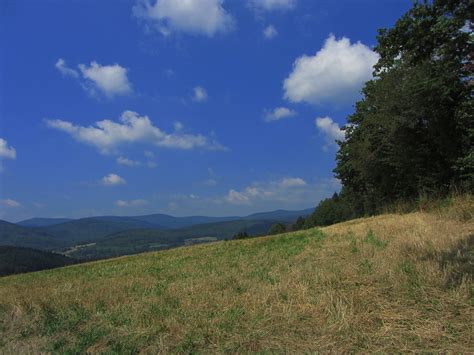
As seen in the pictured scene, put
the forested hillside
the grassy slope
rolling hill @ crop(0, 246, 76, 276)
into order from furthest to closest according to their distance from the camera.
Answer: rolling hill @ crop(0, 246, 76, 276)
the forested hillside
the grassy slope

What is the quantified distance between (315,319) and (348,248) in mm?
5393

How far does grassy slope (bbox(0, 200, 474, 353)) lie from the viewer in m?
4.71

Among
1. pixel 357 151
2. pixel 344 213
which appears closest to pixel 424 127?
pixel 357 151

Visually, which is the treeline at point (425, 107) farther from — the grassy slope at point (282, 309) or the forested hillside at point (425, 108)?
the grassy slope at point (282, 309)

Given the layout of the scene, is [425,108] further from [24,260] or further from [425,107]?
[24,260]

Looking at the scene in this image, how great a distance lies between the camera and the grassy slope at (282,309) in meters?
4.71

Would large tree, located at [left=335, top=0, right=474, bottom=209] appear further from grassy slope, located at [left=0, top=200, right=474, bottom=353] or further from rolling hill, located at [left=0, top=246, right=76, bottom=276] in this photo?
rolling hill, located at [left=0, top=246, right=76, bottom=276]

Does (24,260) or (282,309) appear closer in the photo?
(282,309)

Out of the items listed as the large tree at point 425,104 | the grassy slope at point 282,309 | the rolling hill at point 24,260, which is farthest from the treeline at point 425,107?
the rolling hill at point 24,260

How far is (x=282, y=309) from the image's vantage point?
576 centimetres

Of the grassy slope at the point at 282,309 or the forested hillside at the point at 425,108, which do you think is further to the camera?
the forested hillside at the point at 425,108

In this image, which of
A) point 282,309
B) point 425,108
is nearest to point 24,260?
point 425,108

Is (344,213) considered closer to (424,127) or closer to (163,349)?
(424,127)

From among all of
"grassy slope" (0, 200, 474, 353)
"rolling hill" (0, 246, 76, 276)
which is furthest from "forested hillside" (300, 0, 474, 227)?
→ "rolling hill" (0, 246, 76, 276)
